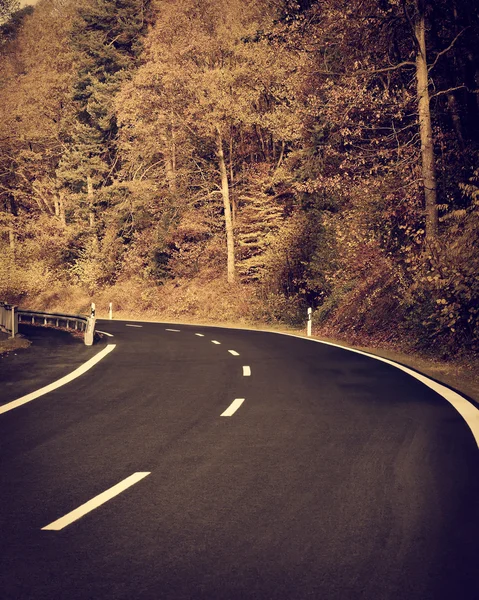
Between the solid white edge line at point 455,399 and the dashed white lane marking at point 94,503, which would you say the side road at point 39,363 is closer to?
the dashed white lane marking at point 94,503

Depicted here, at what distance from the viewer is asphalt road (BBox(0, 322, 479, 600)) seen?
13.3 feet

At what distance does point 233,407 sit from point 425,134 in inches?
497

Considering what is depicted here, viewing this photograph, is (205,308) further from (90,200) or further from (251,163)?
(90,200)

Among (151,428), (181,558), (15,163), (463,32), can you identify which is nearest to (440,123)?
(463,32)

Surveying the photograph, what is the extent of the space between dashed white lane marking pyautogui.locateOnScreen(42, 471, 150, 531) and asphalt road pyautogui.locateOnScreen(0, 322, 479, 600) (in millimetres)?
61

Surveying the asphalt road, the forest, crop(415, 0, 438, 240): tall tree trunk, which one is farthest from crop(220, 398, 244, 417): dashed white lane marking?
crop(415, 0, 438, 240): tall tree trunk

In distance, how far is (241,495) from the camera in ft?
18.8

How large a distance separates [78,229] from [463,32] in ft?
124

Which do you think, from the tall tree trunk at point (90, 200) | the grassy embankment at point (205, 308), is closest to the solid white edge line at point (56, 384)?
the grassy embankment at point (205, 308)

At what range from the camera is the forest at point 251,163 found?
19688mm

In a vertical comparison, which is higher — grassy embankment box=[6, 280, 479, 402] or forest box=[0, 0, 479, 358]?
forest box=[0, 0, 479, 358]

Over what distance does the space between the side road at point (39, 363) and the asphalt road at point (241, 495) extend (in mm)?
576

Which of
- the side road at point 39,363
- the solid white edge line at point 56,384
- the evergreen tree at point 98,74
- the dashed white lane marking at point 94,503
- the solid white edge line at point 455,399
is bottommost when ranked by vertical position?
the side road at point 39,363

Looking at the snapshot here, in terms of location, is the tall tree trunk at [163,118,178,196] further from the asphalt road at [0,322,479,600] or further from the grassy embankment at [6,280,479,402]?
the asphalt road at [0,322,479,600]
